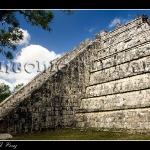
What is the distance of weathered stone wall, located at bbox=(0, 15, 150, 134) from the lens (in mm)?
9020

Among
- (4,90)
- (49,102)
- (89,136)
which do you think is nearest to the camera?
(89,136)

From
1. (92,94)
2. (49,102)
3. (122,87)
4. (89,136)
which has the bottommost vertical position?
(89,136)

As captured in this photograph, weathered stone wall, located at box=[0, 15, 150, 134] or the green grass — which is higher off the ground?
weathered stone wall, located at box=[0, 15, 150, 134]

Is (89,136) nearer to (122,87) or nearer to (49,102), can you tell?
(49,102)

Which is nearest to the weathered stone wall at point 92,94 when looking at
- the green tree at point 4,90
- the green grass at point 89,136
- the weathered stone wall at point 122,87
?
the weathered stone wall at point 122,87

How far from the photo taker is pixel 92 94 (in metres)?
12.2

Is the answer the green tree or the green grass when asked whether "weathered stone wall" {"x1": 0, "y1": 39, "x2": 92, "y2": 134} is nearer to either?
the green grass

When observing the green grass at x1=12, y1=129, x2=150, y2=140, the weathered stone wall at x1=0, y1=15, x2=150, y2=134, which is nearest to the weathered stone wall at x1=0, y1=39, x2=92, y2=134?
the weathered stone wall at x1=0, y1=15, x2=150, y2=134

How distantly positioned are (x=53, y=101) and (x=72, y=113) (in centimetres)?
178

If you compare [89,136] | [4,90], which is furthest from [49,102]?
[4,90]

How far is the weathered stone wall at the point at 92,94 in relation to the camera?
902cm
